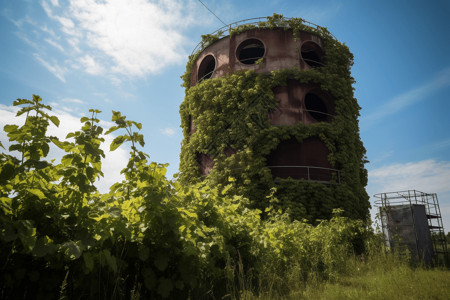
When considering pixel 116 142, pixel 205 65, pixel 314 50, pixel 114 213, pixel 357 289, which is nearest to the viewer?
pixel 114 213

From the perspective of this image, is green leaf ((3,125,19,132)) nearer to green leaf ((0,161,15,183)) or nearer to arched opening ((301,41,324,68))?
green leaf ((0,161,15,183))

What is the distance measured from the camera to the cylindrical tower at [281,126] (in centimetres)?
1323

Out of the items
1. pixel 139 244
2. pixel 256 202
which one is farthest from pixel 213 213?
pixel 256 202

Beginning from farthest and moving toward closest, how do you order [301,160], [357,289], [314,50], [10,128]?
[314,50] → [301,160] → [357,289] → [10,128]

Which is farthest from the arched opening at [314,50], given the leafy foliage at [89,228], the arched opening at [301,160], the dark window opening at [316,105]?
the leafy foliage at [89,228]

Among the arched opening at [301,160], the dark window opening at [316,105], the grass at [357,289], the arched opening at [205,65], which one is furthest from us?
the arched opening at [205,65]

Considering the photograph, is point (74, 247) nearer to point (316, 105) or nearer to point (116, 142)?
point (116, 142)

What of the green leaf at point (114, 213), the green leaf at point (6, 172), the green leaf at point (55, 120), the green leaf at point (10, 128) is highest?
the green leaf at point (55, 120)

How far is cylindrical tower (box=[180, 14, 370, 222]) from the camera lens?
13.2m

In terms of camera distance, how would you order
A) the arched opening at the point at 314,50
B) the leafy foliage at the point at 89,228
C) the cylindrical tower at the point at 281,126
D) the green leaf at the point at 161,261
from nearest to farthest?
the leafy foliage at the point at 89,228, the green leaf at the point at 161,261, the cylindrical tower at the point at 281,126, the arched opening at the point at 314,50

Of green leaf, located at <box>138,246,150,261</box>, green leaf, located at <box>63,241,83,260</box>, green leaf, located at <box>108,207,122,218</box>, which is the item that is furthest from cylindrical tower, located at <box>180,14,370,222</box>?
green leaf, located at <box>63,241,83,260</box>

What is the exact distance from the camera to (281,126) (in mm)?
13992

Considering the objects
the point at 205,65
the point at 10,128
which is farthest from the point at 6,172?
the point at 205,65

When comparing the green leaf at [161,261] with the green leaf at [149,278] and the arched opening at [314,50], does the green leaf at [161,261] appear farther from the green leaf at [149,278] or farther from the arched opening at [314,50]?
the arched opening at [314,50]
